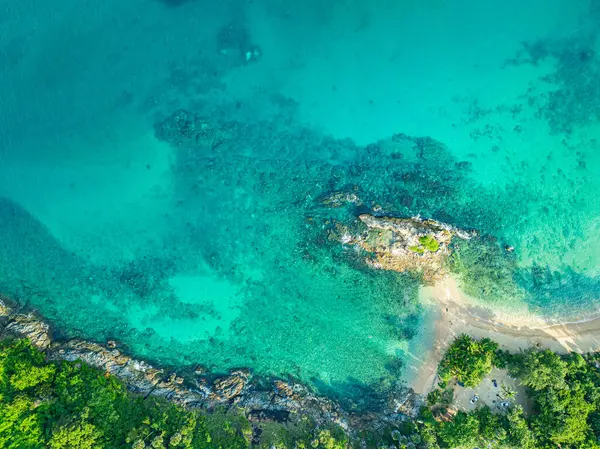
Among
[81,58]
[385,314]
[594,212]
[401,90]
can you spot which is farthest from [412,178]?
[81,58]

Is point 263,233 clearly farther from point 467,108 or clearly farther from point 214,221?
point 467,108

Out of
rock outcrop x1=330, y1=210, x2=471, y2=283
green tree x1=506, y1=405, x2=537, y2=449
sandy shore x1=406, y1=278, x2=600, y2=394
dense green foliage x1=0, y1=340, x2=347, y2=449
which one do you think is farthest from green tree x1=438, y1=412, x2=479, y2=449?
rock outcrop x1=330, y1=210, x2=471, y2=283

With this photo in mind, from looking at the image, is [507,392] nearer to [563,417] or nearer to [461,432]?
[563,417]

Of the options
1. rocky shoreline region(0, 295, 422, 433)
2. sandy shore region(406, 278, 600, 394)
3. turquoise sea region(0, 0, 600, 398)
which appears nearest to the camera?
rocky shoreline region(0, 295, 422, 433)

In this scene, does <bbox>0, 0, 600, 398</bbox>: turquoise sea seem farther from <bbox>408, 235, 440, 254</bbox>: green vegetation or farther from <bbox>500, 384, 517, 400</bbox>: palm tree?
<bbox>500, 384, 517, 400</bbox>: palm tree

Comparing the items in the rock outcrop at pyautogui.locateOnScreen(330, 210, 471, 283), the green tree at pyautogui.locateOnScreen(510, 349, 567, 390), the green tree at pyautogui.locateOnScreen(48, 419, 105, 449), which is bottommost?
the green tree at pyautogui.locateOnScreen(48, 419, 105, 449)

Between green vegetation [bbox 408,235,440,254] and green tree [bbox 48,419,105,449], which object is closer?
green tree [bbox 48,419,105,449]
